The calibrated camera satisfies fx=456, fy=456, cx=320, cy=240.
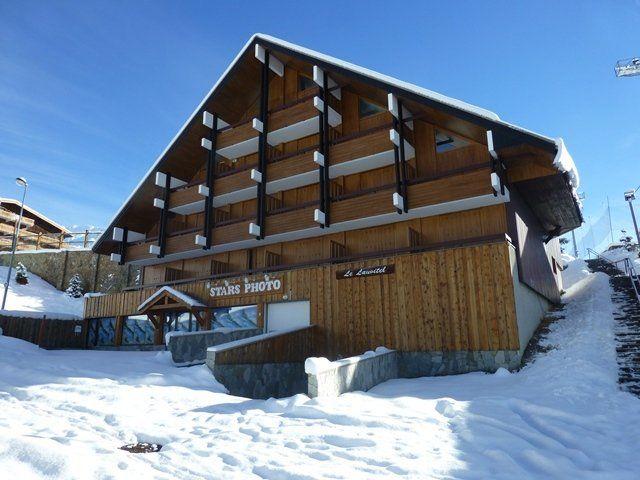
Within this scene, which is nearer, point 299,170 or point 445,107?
point 445,107

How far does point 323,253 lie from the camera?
2216 cm

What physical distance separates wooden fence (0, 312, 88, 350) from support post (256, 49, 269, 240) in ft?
43.3

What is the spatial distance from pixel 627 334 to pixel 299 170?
14784mm

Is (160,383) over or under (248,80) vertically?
under

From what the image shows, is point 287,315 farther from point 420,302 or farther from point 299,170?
point 299,170

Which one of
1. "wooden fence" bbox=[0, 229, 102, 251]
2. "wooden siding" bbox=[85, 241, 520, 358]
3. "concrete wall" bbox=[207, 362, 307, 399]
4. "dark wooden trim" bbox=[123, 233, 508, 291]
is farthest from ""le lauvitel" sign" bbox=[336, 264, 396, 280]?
"wooden fence" bbox=[0, 229, 102, 251]

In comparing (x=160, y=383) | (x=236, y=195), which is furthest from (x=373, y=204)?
(x=160, y=383)

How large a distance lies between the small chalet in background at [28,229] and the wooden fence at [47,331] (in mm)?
21970

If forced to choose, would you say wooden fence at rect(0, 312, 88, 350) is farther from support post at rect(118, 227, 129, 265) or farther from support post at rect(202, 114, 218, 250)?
support post at rect(202, 114, 218, 250)

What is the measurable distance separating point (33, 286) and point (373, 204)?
36095 millimetres

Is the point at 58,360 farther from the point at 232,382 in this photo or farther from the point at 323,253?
the point at 323,253

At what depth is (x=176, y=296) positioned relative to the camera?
75.9 feet

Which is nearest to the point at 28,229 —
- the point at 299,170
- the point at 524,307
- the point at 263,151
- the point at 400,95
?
the point at 263,151

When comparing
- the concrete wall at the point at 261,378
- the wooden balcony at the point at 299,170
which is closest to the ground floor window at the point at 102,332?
the wooden balcony at the point at 299,170
